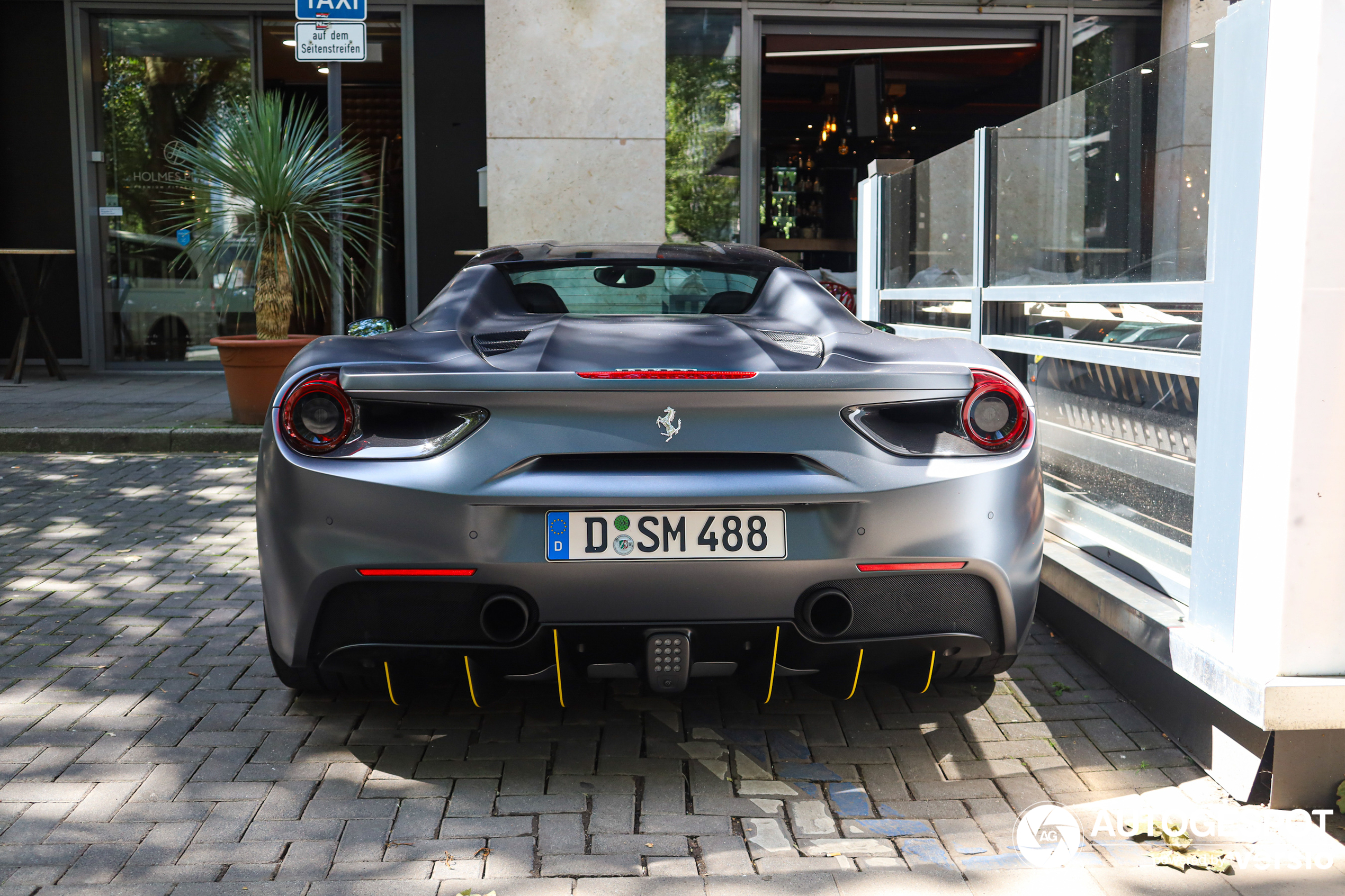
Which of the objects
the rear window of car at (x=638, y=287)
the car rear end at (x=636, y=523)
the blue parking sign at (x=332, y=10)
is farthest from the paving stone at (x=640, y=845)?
the blue parking sign at (x=332, y=10)

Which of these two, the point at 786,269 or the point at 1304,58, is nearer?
the point at 1304,58

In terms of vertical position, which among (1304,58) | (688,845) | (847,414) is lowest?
(688,845)

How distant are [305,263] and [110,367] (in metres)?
4.91

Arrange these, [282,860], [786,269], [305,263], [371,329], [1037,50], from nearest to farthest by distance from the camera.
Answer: [282,860] < [371,329] < [786,269] < [305,263] < [1037,50]

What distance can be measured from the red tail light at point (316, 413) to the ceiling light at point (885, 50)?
30.5 ft

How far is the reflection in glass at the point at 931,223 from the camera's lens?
534 cm

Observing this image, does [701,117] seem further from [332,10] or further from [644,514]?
[644,514]

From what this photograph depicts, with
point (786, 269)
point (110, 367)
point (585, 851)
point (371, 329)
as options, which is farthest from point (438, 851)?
point (110, 367)

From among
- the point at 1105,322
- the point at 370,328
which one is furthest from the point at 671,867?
the point at 1105,322

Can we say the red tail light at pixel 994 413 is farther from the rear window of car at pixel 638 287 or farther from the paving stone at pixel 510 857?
the paving stone at pixel 510 857

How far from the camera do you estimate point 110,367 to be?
11898mm

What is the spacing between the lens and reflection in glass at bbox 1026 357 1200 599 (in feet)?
10.8

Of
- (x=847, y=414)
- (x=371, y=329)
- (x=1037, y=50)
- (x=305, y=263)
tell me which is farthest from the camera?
(x=1037, y=50)

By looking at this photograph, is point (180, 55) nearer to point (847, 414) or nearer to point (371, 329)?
point (371, 329)
